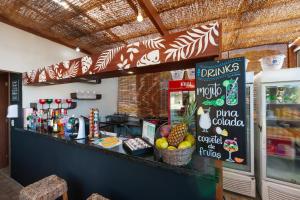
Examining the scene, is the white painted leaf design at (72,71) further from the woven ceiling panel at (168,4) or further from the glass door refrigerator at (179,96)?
the glass door refrigerator at (179,96)

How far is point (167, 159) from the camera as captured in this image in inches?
46.7

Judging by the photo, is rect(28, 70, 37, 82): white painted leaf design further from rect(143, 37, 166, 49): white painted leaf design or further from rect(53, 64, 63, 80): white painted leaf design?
rect(143, 37, 166, 49): white painted leaf design

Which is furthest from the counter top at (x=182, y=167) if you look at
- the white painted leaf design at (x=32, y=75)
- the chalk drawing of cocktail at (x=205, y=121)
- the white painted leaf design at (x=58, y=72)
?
the white painted leaf design at (x=32, y=75)

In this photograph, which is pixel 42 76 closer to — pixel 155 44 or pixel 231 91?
pixel 155 44

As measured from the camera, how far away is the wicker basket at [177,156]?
113 centimetres

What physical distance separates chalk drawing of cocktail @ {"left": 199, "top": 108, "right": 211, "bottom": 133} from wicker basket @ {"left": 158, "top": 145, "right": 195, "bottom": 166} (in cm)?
17

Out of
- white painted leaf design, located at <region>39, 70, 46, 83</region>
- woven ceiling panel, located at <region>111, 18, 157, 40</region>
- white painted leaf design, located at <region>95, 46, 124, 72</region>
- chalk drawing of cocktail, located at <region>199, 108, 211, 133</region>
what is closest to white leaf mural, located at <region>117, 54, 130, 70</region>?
white painted leaf design, located at <region>95, 46, 124, 72</region>

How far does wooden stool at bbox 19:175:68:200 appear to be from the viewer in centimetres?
150

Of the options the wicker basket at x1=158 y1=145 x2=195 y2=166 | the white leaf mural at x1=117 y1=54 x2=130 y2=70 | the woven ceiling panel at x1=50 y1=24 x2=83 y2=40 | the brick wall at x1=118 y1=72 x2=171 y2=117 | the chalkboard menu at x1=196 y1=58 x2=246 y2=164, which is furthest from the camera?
the brick wall at x1=118 y1=72 x2=171 y2=117

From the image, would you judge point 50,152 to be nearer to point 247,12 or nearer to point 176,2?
point 176,2

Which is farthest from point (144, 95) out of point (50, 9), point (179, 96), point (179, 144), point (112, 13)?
point (179, 144)

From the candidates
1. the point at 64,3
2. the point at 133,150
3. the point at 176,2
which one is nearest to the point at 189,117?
the point at 133,150

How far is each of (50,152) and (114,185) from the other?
1.28 m

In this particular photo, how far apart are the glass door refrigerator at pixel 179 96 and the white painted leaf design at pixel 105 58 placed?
1553 millimetres
